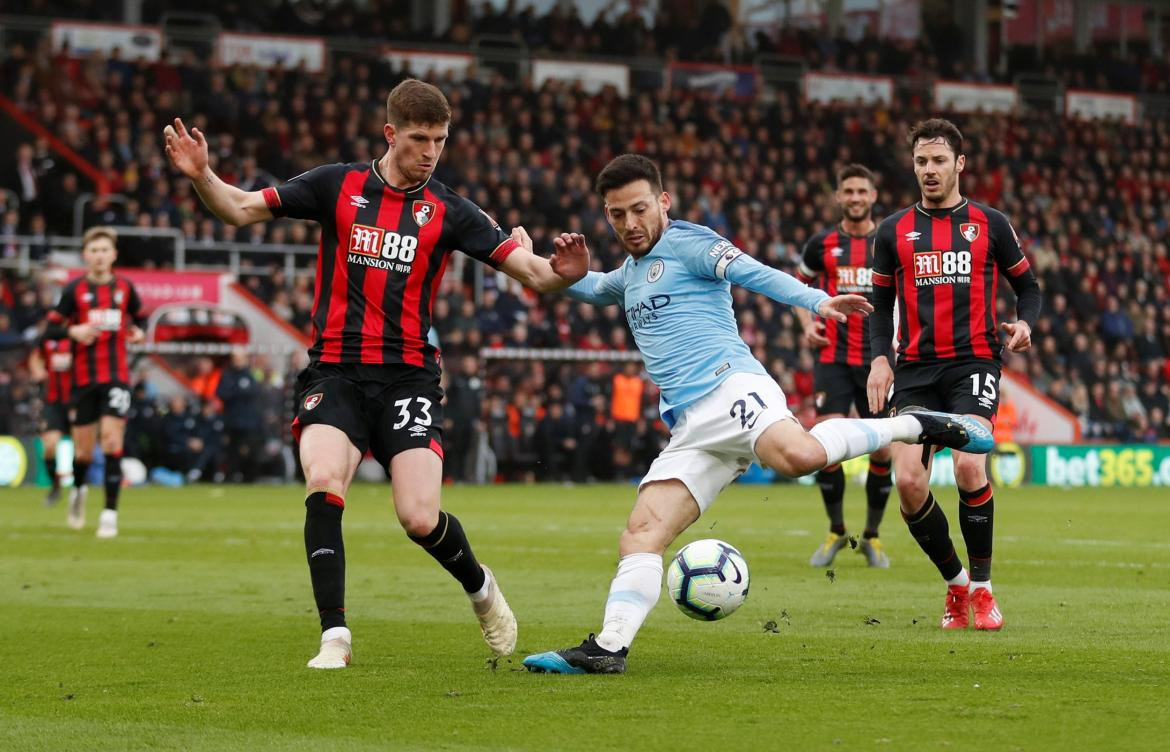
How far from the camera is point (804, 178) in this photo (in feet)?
113

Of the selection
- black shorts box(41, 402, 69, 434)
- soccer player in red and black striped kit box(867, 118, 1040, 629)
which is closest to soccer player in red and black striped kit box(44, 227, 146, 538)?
black shorts box(41, 402, 69, 434)

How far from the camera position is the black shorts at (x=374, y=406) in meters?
6.60

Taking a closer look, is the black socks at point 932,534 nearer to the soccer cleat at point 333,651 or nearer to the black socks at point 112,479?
the soccer cleat at point 333,651

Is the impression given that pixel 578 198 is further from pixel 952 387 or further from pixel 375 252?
pixel 375 252

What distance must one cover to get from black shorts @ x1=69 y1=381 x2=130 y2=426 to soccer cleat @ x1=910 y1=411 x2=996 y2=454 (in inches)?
338

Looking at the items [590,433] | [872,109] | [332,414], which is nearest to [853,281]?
[332,414]

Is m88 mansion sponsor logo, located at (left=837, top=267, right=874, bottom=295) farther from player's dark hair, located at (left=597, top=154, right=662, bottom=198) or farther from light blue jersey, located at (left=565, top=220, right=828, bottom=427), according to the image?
player's dark hair, located at (left=597, top=154, right=662, bottom=198)

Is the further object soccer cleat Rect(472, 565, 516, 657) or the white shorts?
soccer cleat Rect(472, 565, 516, 657)

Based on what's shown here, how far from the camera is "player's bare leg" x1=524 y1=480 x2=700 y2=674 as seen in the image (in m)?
6.18

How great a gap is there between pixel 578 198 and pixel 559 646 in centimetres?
2268

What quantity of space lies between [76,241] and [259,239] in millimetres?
3467

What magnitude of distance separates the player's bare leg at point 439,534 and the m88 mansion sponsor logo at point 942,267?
9.11 ft

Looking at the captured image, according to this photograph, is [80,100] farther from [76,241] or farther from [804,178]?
[804,178]

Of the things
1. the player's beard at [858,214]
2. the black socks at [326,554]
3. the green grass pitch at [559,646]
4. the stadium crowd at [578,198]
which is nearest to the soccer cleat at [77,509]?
the green grass pitch at [559,646]
